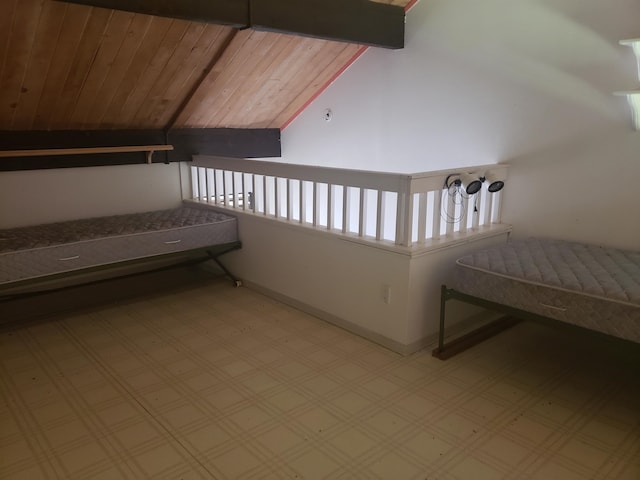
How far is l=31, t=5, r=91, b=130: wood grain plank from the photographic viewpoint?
2584mm

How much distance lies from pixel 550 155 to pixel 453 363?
145 centimetres

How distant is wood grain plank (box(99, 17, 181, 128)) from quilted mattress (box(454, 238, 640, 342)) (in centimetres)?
221

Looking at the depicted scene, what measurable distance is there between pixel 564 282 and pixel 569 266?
0.84 feet

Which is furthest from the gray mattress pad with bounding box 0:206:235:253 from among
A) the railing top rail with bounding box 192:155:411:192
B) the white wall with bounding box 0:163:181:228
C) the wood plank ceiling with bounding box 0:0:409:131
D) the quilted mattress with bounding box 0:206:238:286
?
the wood plank ceiling with bounding box 0:0:409:131

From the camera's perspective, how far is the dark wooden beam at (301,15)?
8.45ft

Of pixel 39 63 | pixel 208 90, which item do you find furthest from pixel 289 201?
pixel 39 63

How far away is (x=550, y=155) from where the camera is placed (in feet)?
9.82

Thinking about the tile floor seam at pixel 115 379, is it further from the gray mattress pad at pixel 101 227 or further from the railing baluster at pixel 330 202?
the railing baluster at pixel 330 202

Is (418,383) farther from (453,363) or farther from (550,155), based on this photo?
(550,155)

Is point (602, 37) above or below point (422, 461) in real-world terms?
above

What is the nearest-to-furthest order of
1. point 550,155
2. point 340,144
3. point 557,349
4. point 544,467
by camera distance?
point 544,467, point 557,349, point 550,155, point 340,144

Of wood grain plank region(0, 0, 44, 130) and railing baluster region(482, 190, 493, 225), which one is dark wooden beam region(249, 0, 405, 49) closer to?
wood grain plank region(0, 0, 44, 130)

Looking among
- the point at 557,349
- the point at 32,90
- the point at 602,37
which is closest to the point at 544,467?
the point at 557,349

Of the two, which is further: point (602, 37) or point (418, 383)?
point (602, 37)
